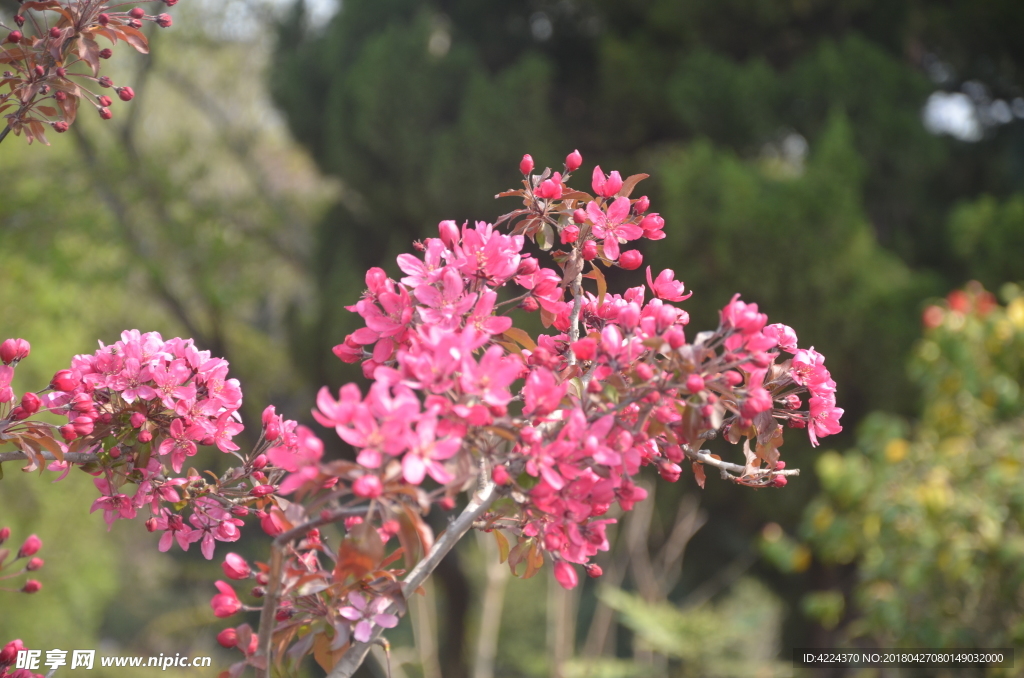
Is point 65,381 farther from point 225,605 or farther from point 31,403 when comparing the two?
point 225,605

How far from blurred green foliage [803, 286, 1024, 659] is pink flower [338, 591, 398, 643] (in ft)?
8.01

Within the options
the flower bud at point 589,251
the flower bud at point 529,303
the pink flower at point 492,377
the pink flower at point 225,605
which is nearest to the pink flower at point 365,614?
the pink flower at point 225,605

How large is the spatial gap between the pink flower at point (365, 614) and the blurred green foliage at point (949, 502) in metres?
2.44

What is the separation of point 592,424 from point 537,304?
0.22 meters

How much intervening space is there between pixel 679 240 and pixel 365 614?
3.53 m

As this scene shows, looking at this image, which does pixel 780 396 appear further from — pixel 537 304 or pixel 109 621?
pixel 109 621

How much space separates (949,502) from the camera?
2.70 meters

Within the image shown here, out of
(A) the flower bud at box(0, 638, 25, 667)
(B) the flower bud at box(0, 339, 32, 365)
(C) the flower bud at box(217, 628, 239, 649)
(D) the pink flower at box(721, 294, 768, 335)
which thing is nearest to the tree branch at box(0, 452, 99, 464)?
(B) the flower bud at box(0, 339, 32, 365)

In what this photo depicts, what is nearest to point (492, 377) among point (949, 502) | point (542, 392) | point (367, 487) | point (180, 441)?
point (542, 392)

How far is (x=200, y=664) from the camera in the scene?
42.9 inches

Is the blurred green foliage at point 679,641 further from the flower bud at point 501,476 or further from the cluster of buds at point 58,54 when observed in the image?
the cluster of buds at point 58,54

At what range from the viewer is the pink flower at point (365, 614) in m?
0.74

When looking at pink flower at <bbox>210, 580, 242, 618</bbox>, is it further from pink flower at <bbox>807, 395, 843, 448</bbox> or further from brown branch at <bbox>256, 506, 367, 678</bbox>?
pink flower at <bbox>807, 395, 843, 448</bbox>

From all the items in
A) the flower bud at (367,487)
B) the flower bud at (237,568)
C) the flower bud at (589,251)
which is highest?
the flower bud at (589,251)
